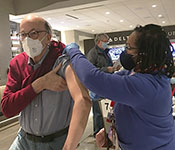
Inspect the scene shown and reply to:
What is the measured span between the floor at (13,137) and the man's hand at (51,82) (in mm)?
2633

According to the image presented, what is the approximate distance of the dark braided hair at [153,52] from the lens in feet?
3.21

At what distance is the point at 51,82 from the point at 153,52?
49cm

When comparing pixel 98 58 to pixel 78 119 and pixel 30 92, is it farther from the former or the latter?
pixel 78 119

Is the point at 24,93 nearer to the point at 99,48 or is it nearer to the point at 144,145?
the point at 144,145

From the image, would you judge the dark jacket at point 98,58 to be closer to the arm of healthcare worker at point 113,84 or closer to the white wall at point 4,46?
the arm of healthcare worker at point 113,84

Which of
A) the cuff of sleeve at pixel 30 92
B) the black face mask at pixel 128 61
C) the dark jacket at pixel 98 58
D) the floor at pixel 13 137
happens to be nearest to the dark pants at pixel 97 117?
the floor at pixel 13 137

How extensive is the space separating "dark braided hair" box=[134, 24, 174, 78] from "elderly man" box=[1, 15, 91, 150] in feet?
1.04

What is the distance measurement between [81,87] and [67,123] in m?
0.29

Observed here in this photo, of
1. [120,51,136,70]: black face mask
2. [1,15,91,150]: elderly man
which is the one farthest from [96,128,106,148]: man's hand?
[120,51,136,70]: black face mask

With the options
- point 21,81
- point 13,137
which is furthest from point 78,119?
point 13,137

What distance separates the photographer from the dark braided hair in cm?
98

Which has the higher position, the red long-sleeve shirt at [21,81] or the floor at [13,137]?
the red long-sleeve shirt at [21,81]

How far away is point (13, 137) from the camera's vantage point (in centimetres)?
432

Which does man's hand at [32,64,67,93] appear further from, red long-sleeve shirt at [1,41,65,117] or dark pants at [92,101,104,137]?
dark pants at [92,101,104,137]
